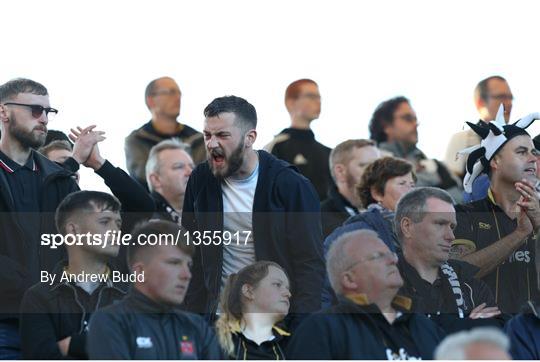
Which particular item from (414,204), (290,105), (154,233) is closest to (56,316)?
(154,233)

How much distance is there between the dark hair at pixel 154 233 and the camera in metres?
7.14

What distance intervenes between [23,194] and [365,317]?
1.97 m

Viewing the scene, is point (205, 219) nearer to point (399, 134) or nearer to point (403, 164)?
point (403, 164)

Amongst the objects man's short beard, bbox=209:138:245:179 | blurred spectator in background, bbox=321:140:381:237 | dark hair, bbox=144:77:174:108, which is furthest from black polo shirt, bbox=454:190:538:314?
dark hair, bbox=144:77:174:108

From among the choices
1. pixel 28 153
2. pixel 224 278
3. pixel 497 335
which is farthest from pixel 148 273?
pixel 497 335

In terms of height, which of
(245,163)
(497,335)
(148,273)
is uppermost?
(245,163)

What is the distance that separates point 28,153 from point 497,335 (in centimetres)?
336

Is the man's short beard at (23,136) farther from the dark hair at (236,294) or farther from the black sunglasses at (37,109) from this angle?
the dark hair at (236,294)

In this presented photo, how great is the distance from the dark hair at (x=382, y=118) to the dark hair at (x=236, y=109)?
77.6 inches

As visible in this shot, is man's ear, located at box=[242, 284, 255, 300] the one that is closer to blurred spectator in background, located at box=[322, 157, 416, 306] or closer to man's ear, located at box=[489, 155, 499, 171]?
blurred spectator in background, located at box=[322, 157, 416, 306]

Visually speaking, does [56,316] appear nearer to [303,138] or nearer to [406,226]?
[406,226]

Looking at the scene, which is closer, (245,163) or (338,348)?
(338,348)

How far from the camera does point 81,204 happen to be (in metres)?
7.59

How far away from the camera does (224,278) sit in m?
7.75
